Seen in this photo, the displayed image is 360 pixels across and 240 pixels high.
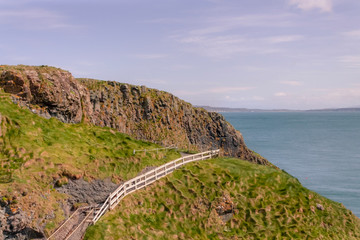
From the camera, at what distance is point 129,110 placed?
72500mm

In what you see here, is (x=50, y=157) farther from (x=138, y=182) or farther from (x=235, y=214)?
(x=235, y=214)

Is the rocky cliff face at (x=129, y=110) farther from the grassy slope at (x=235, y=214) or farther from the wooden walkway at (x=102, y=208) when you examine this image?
the grassy slope at (x=235, y=214)

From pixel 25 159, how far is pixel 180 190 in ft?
44.8

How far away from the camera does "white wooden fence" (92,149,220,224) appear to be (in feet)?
82.7

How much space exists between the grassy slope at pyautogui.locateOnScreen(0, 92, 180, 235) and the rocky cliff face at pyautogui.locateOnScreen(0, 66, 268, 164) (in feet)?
11.5

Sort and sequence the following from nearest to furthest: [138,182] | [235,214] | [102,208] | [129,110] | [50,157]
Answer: [102,208] < [50,157] < [138,182] < [235,214] < [129,110]

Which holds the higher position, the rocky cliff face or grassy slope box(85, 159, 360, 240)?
the rocky cliff face

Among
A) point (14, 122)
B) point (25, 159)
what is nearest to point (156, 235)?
point (25, 159)

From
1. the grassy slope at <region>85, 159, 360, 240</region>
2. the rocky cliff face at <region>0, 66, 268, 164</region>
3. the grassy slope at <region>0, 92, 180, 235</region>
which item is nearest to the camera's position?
the grassy slope at <region>0, 92, 180, 235</region>

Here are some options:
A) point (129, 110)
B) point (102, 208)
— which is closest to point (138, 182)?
point (102, 208)

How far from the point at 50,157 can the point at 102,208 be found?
663 cm

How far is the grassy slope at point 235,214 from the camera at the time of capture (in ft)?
86.4

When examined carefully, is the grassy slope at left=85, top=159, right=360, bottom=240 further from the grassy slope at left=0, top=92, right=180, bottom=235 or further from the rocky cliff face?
the rocky cliff face

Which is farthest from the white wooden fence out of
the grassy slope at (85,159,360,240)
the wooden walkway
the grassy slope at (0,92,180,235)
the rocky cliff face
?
the rocky cliff face
